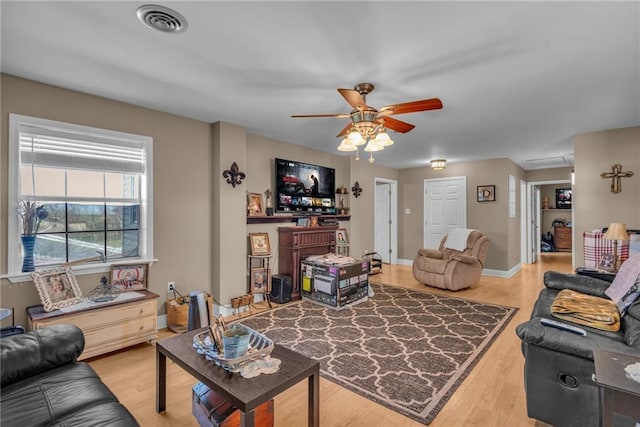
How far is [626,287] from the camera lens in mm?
2168

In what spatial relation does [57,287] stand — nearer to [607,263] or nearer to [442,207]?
[607,263]

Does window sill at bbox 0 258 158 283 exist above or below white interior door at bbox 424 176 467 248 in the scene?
below

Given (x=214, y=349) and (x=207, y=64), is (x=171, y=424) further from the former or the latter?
(x=207, y=64)

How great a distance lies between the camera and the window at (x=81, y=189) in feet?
8.44

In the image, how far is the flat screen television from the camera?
8.80 meters

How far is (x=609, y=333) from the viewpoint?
6.17ft

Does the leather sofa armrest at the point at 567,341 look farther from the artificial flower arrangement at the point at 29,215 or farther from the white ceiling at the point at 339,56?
the artificial flower arrangement at the point at 29,215

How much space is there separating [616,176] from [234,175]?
477cm

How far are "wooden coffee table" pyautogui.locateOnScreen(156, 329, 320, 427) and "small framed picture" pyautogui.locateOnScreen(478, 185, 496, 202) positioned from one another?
5609 millimetres

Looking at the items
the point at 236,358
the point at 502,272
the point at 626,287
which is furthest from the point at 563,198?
the point at 236,358

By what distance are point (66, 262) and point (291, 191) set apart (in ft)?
9.12

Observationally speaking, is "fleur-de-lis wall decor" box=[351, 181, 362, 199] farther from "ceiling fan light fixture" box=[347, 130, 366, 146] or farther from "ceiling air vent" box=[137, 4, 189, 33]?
"ceiling air vent" box=[137, 4, 189, 33]

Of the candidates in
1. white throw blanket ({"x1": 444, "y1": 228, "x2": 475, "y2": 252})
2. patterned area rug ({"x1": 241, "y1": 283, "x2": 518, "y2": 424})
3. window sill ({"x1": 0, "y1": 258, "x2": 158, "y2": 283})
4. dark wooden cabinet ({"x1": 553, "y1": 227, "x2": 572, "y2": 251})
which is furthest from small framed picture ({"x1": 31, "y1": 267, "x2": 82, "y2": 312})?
dark wooden cabinet ({"x1": 553, "y1": 227, "x2": 572, "y2": 251})

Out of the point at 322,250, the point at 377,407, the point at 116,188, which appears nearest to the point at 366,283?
the point at 322,250
